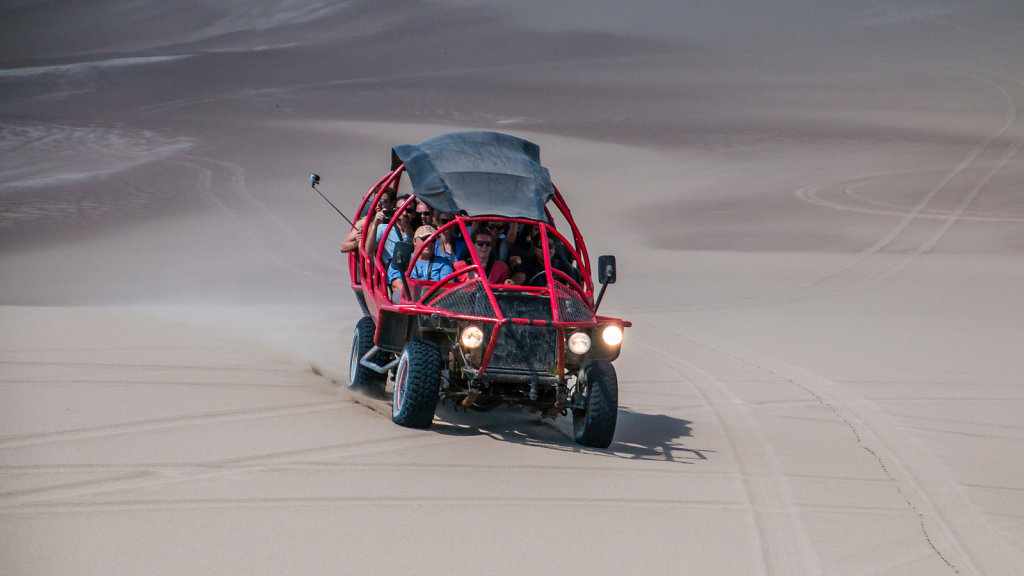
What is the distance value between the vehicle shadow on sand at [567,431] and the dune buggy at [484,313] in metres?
0.18

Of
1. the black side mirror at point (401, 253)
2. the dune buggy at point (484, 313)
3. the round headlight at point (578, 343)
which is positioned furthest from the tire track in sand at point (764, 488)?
the black side mirror at point (401, 253)

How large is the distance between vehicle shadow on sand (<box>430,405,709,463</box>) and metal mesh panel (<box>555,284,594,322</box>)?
0.84 meters

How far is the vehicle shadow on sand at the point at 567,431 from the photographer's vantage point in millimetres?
7609

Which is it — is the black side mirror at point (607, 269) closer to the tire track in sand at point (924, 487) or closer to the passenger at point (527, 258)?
the passenger at point (527, 258)

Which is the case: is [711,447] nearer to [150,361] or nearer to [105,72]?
[150,361]

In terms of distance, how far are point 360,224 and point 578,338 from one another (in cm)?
299


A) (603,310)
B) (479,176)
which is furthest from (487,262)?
(603,310)

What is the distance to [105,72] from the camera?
51.4 m

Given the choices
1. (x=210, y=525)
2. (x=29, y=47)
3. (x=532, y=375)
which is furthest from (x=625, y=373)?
(x=29, y=47)

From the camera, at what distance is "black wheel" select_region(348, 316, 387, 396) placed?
9.06m

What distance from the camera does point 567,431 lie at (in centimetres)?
835

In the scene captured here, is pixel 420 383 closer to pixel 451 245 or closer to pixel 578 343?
pixel 578 343

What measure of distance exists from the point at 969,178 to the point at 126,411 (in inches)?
1051

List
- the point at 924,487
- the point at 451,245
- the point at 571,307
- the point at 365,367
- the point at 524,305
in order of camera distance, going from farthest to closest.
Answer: the point at 365,367
the point at 451,245
the point at 571,307
the point at 524,305
the point at 924,487
